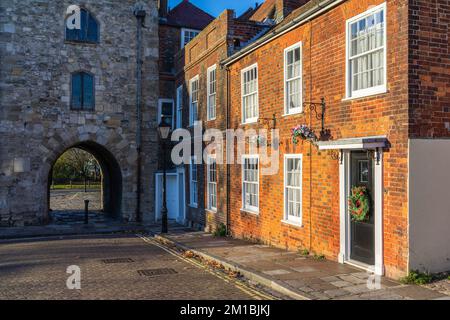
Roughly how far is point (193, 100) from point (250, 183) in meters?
6.56

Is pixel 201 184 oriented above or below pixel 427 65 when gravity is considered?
below

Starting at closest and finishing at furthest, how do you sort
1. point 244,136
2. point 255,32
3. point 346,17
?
1. point 346,17
2. point 244,136
3. point 255,32

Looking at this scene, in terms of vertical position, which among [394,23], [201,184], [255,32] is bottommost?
[201,184]

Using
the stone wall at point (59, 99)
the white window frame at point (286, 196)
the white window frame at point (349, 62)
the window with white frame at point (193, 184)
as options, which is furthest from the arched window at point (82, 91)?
the white window frame at point (349, 62)

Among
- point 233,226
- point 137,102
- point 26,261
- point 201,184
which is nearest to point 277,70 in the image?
point 233,226

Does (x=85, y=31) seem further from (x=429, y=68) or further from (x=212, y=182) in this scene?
(x=429, y=68)

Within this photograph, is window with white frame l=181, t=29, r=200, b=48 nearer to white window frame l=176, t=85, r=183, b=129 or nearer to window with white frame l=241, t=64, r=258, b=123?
white window frame l=176, t=85, r=183, b=129

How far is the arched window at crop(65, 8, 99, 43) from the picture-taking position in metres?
21.3

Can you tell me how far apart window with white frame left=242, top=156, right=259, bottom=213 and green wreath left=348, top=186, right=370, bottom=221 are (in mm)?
4778

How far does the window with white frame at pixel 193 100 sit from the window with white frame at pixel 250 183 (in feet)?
Answer: 17.4

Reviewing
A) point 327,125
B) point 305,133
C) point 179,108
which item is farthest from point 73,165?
point 327,125

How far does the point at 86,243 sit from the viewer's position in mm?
15492

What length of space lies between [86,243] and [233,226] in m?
4.94

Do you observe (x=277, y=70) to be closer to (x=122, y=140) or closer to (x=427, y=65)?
(x=427, y=65)
